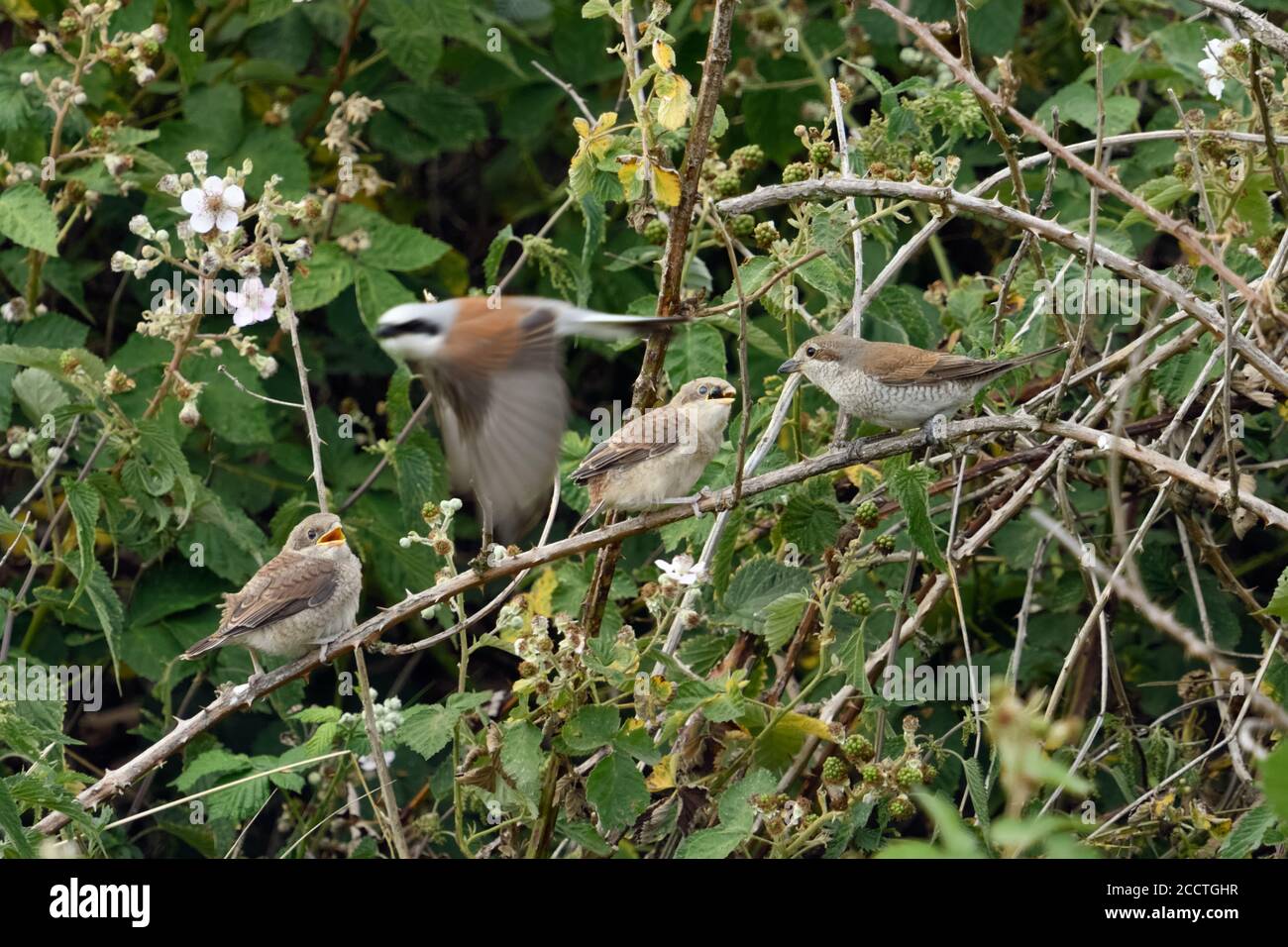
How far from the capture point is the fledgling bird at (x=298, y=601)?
4352 mm

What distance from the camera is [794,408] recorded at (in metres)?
4.38

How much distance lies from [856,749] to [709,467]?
1181 millimetres

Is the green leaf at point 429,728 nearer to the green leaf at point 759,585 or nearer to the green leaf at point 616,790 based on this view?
the green leaf at point 616,790

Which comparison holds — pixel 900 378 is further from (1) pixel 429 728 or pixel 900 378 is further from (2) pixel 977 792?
(1) pixel 429 728

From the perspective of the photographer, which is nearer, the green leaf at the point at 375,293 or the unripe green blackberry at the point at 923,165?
the unripe green blackberry at the point at 923,165

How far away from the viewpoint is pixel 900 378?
400 centimetres

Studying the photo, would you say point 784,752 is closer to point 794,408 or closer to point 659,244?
point 794,408

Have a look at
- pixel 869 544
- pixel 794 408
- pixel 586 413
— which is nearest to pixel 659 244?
pixel 794 408

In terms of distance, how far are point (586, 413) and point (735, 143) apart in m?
1.40

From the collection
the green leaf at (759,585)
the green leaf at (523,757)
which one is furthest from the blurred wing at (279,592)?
the green leaf at (759,585)

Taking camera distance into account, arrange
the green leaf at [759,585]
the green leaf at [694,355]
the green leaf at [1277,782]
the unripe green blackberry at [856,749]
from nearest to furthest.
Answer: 1. the green leaf at [1277,782]
2. the unripe green blackberry at [856,749]
3. the green leaf at [759,585]
4. the green leaf at [694,355]

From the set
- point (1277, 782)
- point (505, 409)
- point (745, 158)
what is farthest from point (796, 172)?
point (1277, 782)

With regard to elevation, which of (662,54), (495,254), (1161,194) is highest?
(662,54)

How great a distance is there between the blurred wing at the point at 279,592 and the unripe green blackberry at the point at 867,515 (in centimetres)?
164
